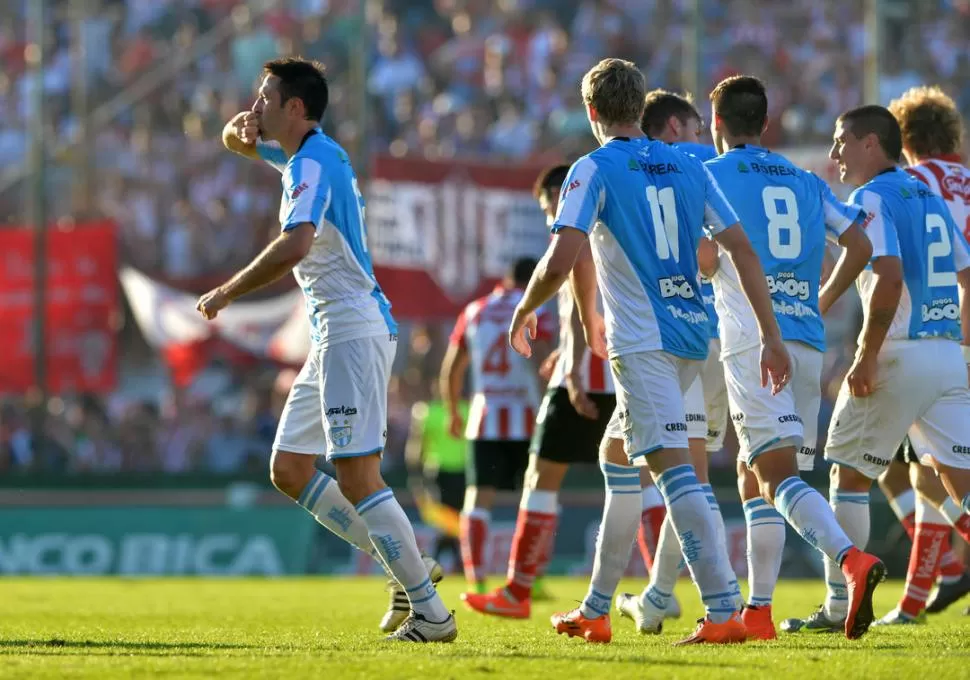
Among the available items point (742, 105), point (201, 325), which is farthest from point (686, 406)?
point (201, 325)

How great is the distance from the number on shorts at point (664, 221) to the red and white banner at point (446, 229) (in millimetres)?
11379

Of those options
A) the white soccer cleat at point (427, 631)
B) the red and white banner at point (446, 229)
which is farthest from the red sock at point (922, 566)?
the red and white banner at point (446, 229)

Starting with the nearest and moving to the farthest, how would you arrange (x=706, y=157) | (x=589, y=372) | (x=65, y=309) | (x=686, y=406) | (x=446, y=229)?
(x=686, y=406)
(x=706, y=157)
(x=589, y=372)
(x=446, y=229)
(x=65, y=309)

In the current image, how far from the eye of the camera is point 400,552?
23.6ft

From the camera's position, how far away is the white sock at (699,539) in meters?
7.04

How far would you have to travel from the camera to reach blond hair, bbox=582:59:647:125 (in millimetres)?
7250

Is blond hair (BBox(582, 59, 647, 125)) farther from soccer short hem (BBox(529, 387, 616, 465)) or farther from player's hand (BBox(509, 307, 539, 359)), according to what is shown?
soccer short hem (BBox(529, 387, 616, 465))

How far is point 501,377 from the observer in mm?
12414

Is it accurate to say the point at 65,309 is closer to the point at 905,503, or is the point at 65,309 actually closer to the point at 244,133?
the point at 905,503

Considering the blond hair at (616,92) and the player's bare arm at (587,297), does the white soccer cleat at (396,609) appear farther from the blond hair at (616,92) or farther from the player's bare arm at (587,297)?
the blond hair at (616,92)

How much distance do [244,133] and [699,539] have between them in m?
2.69

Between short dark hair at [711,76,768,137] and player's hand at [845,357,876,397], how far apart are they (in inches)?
47.0

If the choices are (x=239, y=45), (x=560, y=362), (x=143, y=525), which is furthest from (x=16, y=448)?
(x=560, y=362)

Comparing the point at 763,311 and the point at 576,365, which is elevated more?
the point at 763,311
